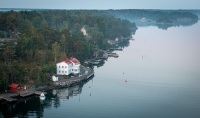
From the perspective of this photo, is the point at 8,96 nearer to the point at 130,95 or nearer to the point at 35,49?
the point at 130,95

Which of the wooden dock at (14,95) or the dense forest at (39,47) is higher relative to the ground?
the dense forest at (39,47)

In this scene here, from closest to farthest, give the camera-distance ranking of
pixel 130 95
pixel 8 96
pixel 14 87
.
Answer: pixel 8 96 < pixel 14 87 < pixel 130 95

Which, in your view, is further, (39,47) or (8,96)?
(39,47)

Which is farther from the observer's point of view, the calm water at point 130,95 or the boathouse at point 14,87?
the boathouse at point 14,87

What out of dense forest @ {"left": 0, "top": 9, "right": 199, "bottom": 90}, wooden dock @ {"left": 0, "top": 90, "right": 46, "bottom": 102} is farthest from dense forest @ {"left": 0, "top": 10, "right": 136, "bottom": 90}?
wooden dock @ {"left": 0, "top": 90, "right": 46, "bottom": 102}

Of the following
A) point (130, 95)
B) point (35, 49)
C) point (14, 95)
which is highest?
point (35, 49)

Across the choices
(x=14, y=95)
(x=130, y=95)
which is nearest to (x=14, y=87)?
(x=14, y=95)

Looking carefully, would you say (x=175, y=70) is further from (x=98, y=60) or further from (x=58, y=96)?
(x=58, y=96)

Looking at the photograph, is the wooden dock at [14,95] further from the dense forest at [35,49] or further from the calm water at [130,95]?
the dense forest at [35,49]

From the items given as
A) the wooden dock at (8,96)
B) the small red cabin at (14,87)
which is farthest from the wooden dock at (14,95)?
the small red cabin at (14,87)
